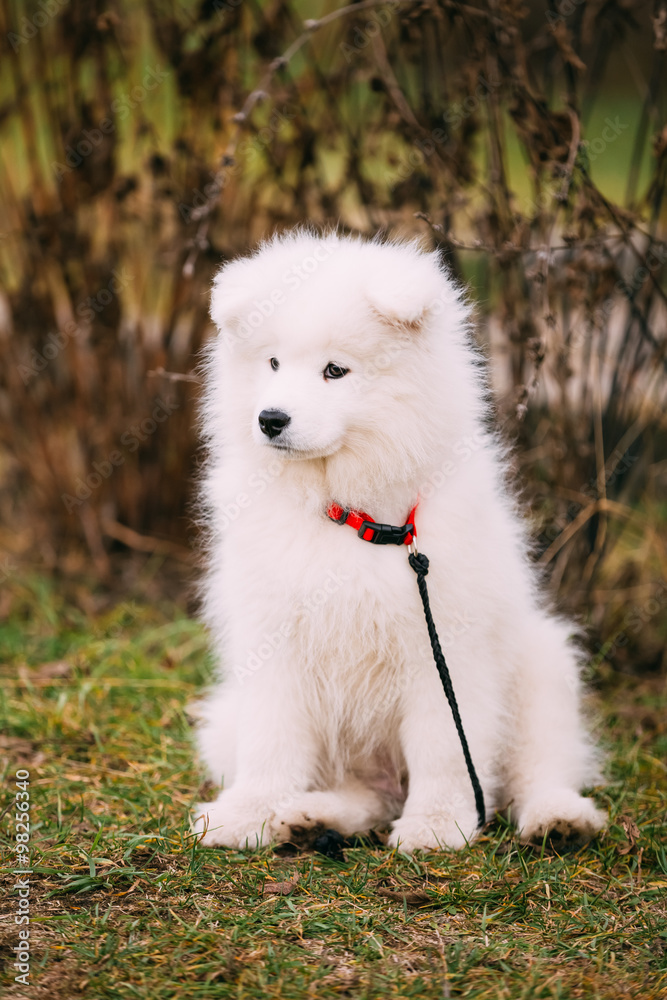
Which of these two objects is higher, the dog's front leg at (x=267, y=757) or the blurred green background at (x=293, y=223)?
the blurred green background at (x=293, y=223)

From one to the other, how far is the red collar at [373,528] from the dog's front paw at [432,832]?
75cm

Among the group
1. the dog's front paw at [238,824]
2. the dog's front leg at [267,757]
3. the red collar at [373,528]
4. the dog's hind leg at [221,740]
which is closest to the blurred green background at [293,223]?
the red collar at [373,528]

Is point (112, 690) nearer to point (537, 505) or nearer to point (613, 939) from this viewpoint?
point (537, 505)

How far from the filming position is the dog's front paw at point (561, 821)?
8.48 ft

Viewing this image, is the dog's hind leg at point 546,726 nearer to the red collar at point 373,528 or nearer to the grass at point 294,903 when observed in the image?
the grass at point 294,903

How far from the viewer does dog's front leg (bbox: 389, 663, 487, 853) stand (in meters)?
2.58

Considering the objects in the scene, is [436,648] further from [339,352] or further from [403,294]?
[403,294]

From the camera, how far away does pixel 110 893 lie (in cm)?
227

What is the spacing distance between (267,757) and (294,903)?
455 mm

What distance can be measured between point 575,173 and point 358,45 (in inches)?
51.6

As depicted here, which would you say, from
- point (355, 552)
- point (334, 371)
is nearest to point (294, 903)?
point (355, 552)

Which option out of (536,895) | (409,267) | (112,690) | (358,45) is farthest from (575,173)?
(112,690)

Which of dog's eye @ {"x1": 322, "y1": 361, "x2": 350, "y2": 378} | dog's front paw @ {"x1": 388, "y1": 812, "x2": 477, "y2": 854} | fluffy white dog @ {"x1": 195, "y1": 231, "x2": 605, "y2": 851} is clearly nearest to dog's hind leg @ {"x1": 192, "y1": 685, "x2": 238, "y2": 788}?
fluffy white dog @ {"x1": 195, "y1": 231, "x2": 605, "y2": 851}

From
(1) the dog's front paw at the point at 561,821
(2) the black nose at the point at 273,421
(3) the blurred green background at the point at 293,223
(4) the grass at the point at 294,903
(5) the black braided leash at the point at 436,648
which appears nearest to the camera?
(4) the grass at the point at 294,903
